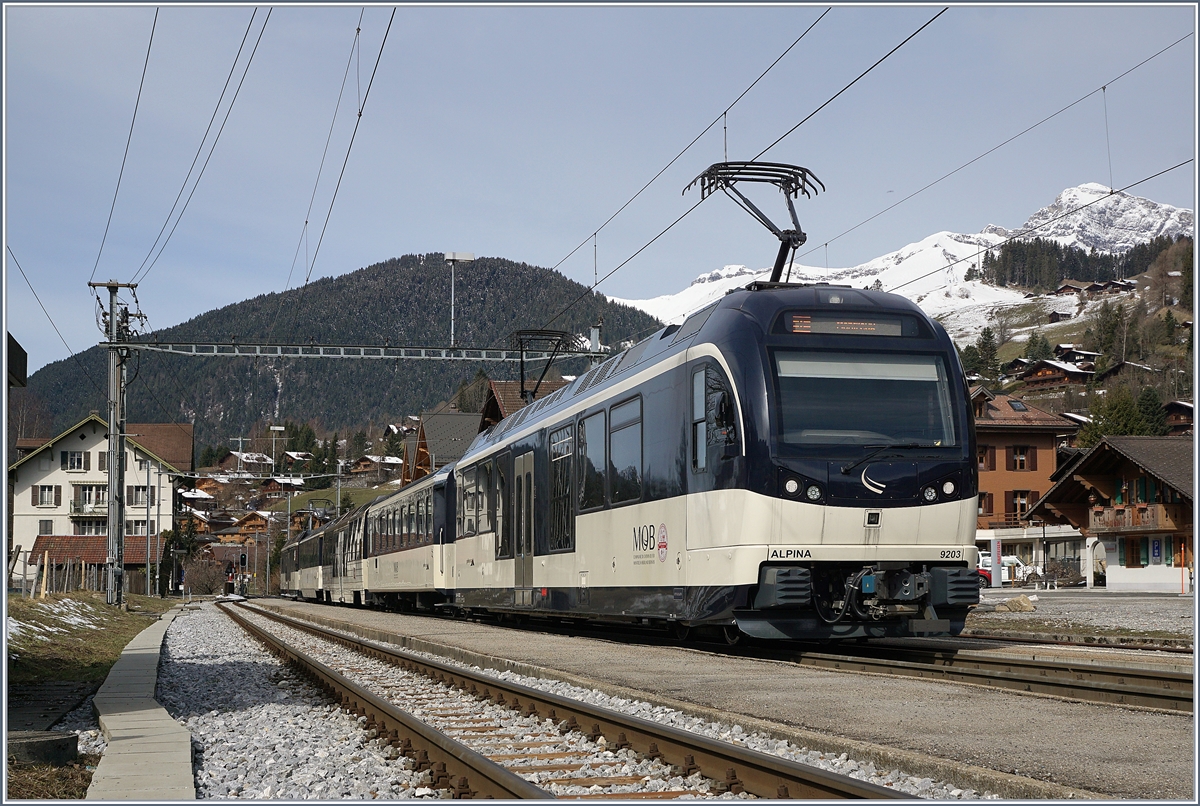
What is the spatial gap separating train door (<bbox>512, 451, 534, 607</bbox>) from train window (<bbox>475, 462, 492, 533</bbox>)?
210cm

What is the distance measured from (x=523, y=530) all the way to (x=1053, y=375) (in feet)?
505

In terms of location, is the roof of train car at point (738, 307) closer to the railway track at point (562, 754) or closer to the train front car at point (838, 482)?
the train front car at point (838, 482)

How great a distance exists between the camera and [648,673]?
11352 millimetres

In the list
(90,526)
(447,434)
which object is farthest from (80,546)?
(447,434)

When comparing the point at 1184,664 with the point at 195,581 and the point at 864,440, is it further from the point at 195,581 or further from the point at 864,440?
the point at 195,581

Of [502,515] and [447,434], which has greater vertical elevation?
[447,434]

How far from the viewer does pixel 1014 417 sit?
66.6m

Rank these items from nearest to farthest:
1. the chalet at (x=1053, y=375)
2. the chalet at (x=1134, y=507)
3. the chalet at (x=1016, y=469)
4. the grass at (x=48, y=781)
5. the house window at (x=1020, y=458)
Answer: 1. the grass at (x=48, y=781)
2. the chalet at (x=1134, y=507)
3. the chalet at (x=1016, y=469)
4. the house window at (x=1020, y=458)
5. the chalet at (x=1053, y=375)

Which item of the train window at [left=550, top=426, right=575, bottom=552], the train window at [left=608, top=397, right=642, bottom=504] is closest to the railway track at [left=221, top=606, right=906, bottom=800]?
the train window at [left=608, top=397, right=642, bottom=504]

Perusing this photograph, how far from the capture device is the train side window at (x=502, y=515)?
2058 cm

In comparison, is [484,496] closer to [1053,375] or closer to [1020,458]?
[1020,458]

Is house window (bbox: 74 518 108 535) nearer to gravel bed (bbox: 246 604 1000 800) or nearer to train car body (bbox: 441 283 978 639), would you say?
train car body (bbox: 441 283 978 639)

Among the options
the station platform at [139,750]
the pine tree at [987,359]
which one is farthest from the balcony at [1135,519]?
the pine tree at [987,359]

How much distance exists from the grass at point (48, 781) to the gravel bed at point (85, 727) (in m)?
0.73
